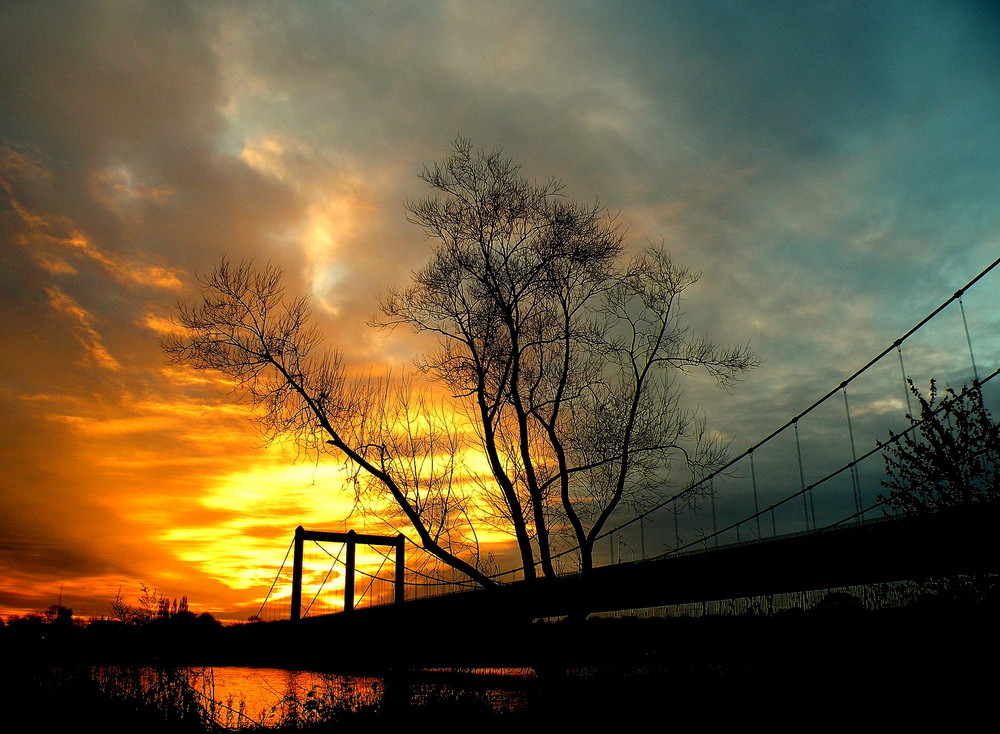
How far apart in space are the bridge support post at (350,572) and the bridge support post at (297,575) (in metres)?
2.27

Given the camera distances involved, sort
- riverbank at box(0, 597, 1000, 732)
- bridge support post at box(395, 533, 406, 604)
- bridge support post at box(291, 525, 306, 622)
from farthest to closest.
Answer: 1. bridge support post at box(291, 525, 306, 622)
2. bridge support post at box(395, 533, 406, 604)
3. riverbank at box(0, 597, 1000, 732)

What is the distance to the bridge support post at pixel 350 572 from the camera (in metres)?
35.3

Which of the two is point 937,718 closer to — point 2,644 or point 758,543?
point 758,543

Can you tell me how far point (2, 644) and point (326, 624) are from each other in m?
15.4

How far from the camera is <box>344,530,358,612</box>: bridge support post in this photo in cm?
3534

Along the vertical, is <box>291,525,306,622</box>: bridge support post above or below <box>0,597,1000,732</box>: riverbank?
above

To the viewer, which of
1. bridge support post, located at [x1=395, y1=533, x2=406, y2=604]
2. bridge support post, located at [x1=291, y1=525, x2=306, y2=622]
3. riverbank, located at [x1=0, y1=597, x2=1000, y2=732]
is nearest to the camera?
riverbank, located at [x1=0, y1=597, x2=1000, y2=732]

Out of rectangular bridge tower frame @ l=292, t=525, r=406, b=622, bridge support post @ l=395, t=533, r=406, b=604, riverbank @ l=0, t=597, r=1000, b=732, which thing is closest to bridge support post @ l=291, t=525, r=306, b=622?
rectangular bridge tower frame @ l=292, t=525, r=406, b=622

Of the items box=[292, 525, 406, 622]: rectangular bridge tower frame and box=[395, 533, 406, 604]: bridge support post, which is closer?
box=[395, 533, 406, 604]: bridge support post

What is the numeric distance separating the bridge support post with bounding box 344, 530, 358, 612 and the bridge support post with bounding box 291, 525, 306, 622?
227 cm

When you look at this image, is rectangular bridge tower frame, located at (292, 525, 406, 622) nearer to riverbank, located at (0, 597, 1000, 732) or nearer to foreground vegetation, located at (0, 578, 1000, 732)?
riverbank, located at (0, 597, 1000, 732)

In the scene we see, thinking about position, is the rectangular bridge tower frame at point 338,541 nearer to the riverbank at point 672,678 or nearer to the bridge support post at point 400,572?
the bridge support post at point 400,572

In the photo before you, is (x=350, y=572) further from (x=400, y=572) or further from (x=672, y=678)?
(x=672, y=678)

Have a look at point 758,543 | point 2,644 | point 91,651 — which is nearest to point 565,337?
point 758,543
